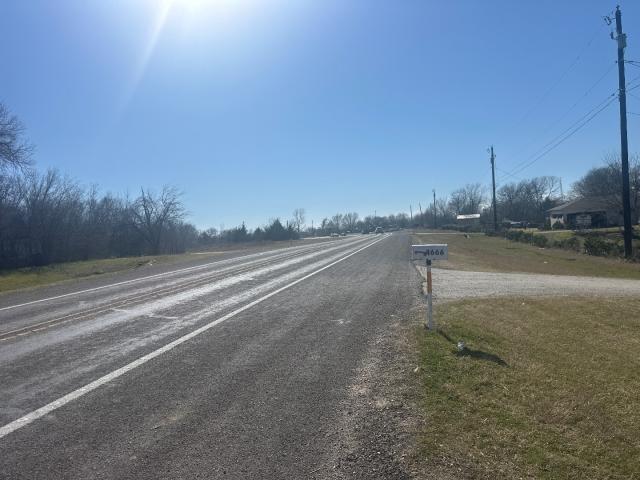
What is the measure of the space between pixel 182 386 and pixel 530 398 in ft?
12.7

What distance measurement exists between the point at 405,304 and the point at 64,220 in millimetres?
56358

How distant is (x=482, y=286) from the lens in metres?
14.2

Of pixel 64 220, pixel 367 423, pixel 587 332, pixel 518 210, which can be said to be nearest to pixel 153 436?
pixel 367 423

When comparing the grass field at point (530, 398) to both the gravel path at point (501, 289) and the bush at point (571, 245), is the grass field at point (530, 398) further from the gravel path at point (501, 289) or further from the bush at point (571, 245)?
the bush at point (571, 245)

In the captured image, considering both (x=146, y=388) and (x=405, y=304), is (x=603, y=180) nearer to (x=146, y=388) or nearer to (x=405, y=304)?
(x=405, y=304)

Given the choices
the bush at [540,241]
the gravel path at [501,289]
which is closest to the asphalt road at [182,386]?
the gravel path at [501,289]

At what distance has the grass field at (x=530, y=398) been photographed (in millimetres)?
3631

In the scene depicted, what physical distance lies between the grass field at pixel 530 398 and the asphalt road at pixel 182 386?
99cm

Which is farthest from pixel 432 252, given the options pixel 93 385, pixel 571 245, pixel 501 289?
pixel 571 245

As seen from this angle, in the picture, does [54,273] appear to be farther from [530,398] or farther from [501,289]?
[530,398]

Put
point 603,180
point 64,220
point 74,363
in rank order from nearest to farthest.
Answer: point 74,363 < point 64,220 < point 603,180

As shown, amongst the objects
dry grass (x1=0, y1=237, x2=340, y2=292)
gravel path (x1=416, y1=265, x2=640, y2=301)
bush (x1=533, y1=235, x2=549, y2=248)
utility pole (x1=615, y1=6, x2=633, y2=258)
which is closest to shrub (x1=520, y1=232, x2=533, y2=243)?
bush (x1=533, y1=235, x2=549, y2=248)

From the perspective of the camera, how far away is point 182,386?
5.47 m

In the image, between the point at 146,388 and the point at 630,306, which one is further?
the point at 630,306
